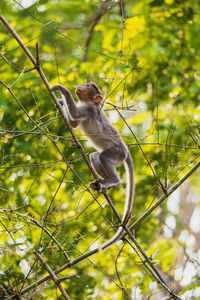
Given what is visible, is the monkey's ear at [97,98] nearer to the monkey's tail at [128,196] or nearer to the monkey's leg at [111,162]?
the monkey's leg at [111,162]

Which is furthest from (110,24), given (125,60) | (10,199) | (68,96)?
(10,199)

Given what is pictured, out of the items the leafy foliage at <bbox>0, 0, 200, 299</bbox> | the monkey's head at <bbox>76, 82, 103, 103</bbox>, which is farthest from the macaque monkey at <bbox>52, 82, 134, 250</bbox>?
the leafy foliage at <bbox>0, 0, 200, 299</bbox>

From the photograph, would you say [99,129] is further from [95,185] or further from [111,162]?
[95,185]

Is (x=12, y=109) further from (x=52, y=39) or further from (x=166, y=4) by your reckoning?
(x=166, y=4)

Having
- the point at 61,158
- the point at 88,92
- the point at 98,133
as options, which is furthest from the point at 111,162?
the point at 88,92

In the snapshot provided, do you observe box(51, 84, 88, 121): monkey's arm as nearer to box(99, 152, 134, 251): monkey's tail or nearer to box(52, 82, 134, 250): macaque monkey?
box(52, 82, 134, 250): macaque monkey

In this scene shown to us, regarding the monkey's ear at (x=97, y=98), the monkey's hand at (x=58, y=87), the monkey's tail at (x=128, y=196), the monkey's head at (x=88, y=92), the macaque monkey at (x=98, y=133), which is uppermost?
the monkey's hand at (x=58, y=87)

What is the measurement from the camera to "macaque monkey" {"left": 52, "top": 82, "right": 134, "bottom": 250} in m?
5.96

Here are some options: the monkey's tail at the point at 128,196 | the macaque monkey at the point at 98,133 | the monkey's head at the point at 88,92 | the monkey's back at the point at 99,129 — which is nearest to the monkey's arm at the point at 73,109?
the macaque monkey at the point at 98,133

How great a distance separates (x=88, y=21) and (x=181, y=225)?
6.82m

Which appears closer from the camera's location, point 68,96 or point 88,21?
point 68,96

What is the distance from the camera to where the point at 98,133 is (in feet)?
21.2

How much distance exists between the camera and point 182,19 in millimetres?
10711

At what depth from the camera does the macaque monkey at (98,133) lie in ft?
19.6
